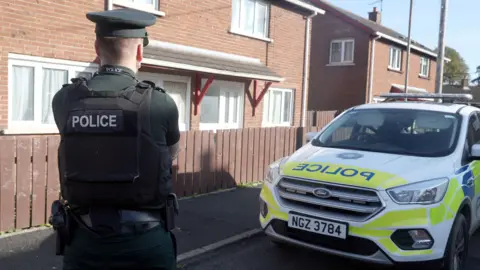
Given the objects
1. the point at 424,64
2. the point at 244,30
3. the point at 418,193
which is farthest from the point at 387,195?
the point at 424,64

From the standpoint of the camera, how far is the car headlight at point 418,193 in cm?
388

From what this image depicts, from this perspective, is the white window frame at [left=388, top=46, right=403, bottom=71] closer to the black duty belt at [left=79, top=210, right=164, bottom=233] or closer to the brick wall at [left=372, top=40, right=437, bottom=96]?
the brick wall at [left=372, top=40, right=437, bottom=96]

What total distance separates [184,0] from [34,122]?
433 cm

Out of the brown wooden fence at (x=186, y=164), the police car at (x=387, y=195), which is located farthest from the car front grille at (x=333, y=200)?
the brown wooden fence at (x=186, y=164)

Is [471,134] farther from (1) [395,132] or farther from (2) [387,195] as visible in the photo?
(2) [387,195]

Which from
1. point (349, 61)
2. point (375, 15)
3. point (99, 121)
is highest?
point (375, 15)

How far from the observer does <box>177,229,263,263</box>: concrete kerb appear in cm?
479

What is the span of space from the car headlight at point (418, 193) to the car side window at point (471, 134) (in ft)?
2.77

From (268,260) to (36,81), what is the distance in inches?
201

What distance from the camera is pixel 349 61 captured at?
2175 centimetres

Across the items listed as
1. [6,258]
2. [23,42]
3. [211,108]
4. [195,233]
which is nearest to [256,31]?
[211,108]

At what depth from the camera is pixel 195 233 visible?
18.2 feet

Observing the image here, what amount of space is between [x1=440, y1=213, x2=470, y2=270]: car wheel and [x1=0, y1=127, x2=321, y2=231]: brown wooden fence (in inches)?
166

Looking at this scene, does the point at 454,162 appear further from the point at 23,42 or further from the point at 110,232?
the point at 23,42
